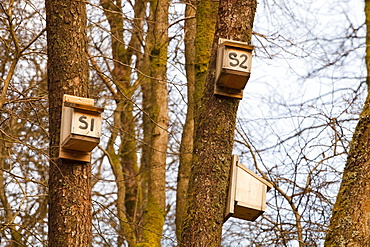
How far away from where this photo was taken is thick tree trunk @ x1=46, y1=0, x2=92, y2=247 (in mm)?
3727

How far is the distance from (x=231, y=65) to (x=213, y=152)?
0.58 metres

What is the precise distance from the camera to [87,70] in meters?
4.06

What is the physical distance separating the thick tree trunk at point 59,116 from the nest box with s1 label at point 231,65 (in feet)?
2.82

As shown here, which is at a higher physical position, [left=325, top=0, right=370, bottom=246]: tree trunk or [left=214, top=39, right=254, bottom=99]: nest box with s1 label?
[left=214, top=39, right=254, bottom=99]: nest box with s1 label

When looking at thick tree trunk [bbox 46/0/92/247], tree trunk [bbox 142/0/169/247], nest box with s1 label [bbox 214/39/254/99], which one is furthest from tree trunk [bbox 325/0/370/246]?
tree trunk [bbox 142/0/169/247]

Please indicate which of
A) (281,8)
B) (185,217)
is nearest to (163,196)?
(281,8)

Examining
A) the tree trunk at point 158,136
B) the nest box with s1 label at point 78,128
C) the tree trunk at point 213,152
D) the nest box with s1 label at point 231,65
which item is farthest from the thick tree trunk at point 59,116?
the tree trunk at point 158,136

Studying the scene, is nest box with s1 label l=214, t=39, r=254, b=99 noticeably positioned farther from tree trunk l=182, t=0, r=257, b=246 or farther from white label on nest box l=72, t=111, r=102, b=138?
white label on nest box l=72, t=111, r=102, b=138

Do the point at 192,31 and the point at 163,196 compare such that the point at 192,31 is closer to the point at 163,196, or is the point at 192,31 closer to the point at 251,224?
the point at 163,196

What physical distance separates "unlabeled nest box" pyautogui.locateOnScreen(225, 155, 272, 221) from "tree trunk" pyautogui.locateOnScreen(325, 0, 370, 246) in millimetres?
622

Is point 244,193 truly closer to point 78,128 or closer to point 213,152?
point 213,152

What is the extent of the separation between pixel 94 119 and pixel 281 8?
259cm

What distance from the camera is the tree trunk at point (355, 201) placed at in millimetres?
3789

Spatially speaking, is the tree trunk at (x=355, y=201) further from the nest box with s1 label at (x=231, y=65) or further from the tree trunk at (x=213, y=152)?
the nest box with s1 label at (x=231, y=65)
